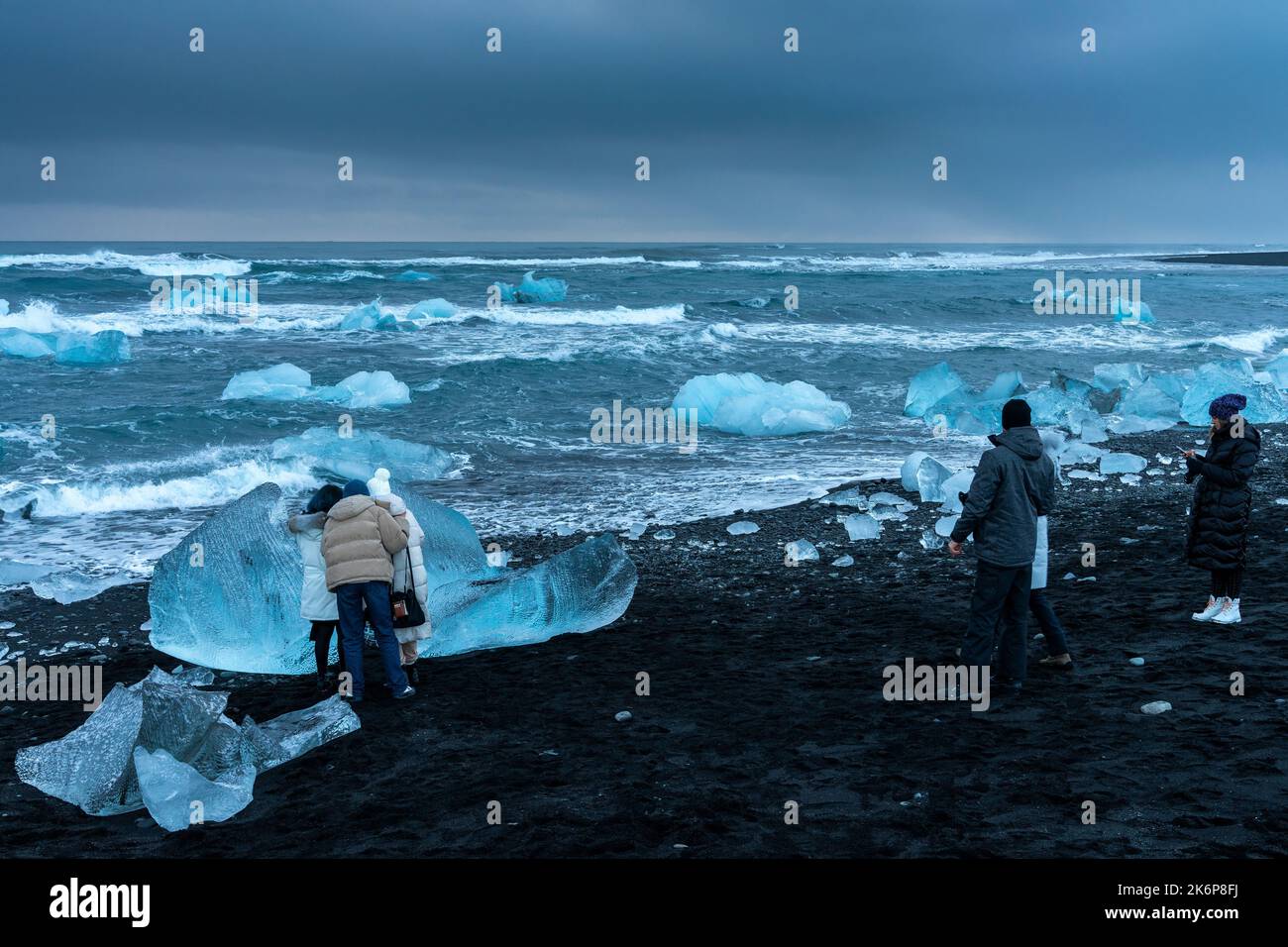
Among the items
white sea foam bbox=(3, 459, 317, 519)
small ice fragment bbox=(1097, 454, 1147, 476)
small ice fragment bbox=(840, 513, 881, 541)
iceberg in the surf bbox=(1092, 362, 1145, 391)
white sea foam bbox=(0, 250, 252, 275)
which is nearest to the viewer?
small ice fragment bbox=(840, 513, 881, 541)

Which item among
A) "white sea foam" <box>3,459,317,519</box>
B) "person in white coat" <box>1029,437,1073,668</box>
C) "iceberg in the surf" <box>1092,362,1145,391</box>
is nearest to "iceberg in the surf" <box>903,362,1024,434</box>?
"iceberg in the surf" <box>1092,362,1145,391</box>

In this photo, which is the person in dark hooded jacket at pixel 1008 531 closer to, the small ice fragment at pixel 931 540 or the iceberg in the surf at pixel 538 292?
the small ice fragment at pixel 931 540

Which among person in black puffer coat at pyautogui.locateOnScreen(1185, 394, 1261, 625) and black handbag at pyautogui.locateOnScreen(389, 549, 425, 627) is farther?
black handbag at pyautogui.locateOnScreen(389, 549, 425, 627)

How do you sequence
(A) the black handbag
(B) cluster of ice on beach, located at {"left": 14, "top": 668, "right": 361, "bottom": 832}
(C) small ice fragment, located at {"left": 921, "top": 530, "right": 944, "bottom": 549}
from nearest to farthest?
1. (B) cluster of ice on beach, located at {"left": 14, "top": 668, "right": 361, "bottom": 832}
2. (A) the black handbag
3. (C) small ice fragment, located at {"left": 921, "top": 530, "right": 944, "bottom": 549}

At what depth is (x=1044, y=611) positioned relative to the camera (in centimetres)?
578

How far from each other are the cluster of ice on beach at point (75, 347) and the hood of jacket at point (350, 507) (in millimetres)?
19919

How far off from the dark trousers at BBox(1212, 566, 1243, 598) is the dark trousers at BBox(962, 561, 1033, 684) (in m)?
1.63

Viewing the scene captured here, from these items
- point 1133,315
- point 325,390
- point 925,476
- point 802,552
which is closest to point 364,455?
point 325,390

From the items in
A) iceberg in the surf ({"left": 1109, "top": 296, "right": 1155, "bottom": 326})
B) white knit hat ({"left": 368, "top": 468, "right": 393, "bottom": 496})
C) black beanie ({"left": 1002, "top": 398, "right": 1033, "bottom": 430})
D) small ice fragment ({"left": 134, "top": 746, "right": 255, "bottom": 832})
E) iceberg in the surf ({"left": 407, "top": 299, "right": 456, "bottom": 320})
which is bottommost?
small ice fragment ({"left": 134, "top": 746, "right": 255, "bottom": 832})

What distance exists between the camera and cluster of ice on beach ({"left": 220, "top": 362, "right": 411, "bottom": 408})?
62.6 ft

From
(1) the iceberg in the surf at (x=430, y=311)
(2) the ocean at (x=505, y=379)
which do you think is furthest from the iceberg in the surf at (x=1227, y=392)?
(1) the iceberg in the surf at (x=430, y=311)

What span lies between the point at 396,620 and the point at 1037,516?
12.1ft

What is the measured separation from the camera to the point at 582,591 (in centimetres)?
746

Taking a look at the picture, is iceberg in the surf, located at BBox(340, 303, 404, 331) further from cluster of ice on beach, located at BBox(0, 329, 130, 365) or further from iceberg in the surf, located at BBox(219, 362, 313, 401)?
iceberg in the surf, located at BBox(219, 362, 313, 401)
